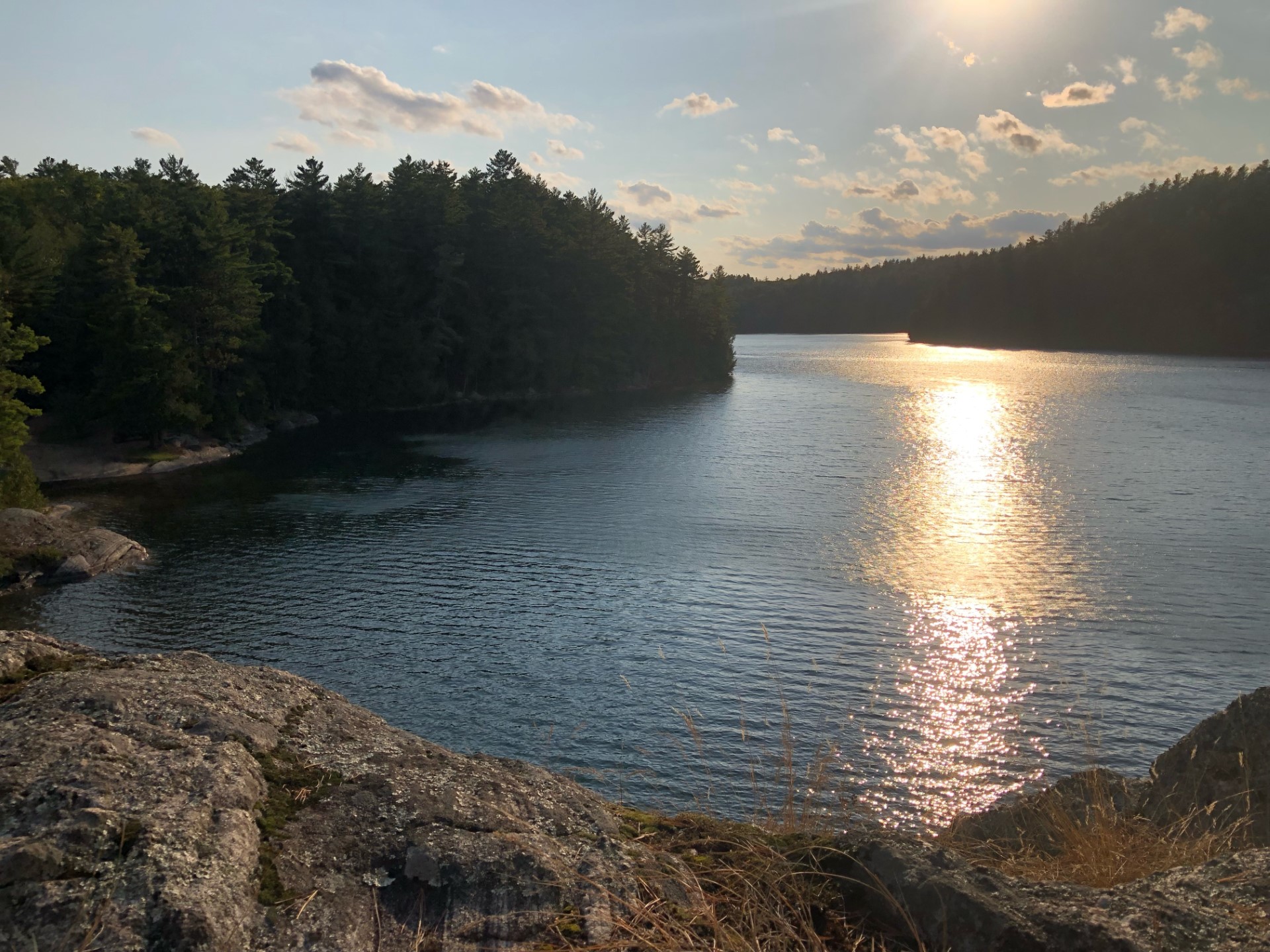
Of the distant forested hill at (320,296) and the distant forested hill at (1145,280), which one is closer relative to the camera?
the distant forested hill at (320,296)

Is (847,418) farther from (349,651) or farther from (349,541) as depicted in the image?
(349,651)

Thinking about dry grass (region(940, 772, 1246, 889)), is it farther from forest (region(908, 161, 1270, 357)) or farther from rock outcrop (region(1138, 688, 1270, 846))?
forest (region(908, 161, 1270, 357))

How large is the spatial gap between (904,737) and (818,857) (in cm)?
1596

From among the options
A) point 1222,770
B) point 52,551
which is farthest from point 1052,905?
point 52,551

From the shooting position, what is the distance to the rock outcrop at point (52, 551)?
29281mm

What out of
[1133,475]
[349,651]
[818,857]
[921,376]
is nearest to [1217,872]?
[818,857]

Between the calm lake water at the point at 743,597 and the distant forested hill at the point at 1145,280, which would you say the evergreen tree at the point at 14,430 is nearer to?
the calm lake water at the point at 743,597

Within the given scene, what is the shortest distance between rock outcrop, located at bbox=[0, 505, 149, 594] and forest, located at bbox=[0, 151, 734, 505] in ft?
12.0

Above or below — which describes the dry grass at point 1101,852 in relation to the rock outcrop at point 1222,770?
above

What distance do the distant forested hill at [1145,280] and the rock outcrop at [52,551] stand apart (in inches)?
4567

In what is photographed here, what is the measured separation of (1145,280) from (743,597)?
515 ft

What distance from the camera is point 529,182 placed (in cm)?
9569

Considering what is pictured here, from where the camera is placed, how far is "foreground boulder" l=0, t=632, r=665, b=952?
9.32 feet

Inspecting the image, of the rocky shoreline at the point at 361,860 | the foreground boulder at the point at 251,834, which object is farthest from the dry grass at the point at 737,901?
the foreground boulder at the point at 251,834
